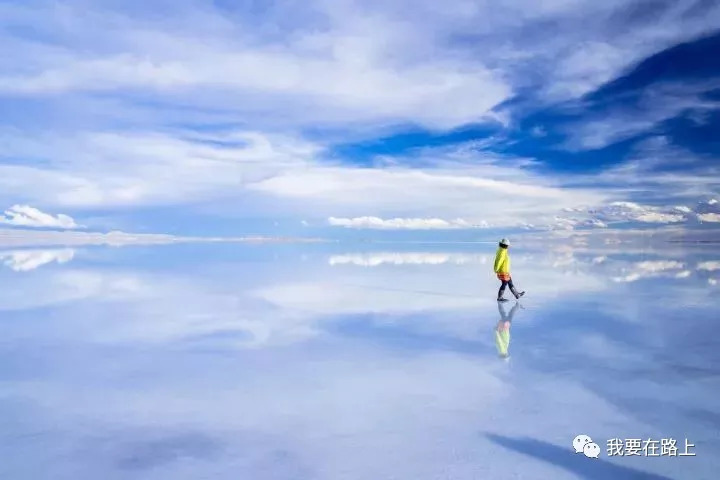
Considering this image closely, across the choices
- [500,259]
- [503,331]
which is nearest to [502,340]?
[503,331]

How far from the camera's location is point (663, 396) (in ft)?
15.7

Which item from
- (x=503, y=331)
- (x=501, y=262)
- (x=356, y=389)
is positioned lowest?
(x=356, y=389)

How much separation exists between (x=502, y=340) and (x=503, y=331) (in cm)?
61

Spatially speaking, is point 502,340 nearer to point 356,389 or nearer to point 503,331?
point 503,331

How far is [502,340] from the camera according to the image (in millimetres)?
7031

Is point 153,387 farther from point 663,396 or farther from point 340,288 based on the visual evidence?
point 340,288

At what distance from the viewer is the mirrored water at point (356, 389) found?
359cm

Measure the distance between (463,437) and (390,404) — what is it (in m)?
0.89

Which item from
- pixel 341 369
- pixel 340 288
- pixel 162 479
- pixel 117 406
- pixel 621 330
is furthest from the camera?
pixel 340 288

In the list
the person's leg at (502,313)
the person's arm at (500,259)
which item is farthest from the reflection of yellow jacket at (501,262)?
the person's leg at (502,313)

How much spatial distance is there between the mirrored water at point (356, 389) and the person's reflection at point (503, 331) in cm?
3

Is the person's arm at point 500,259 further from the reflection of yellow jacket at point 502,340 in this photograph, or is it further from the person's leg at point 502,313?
the reflection of yellow jacket at point 502,340

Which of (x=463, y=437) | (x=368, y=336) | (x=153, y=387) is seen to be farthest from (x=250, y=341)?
(x=463, y=437)

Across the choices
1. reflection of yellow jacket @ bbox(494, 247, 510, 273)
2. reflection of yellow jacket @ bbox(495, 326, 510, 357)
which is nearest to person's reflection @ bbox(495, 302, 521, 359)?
reflection of yellow jacket @ bbox(495, 326, 510, 357)
